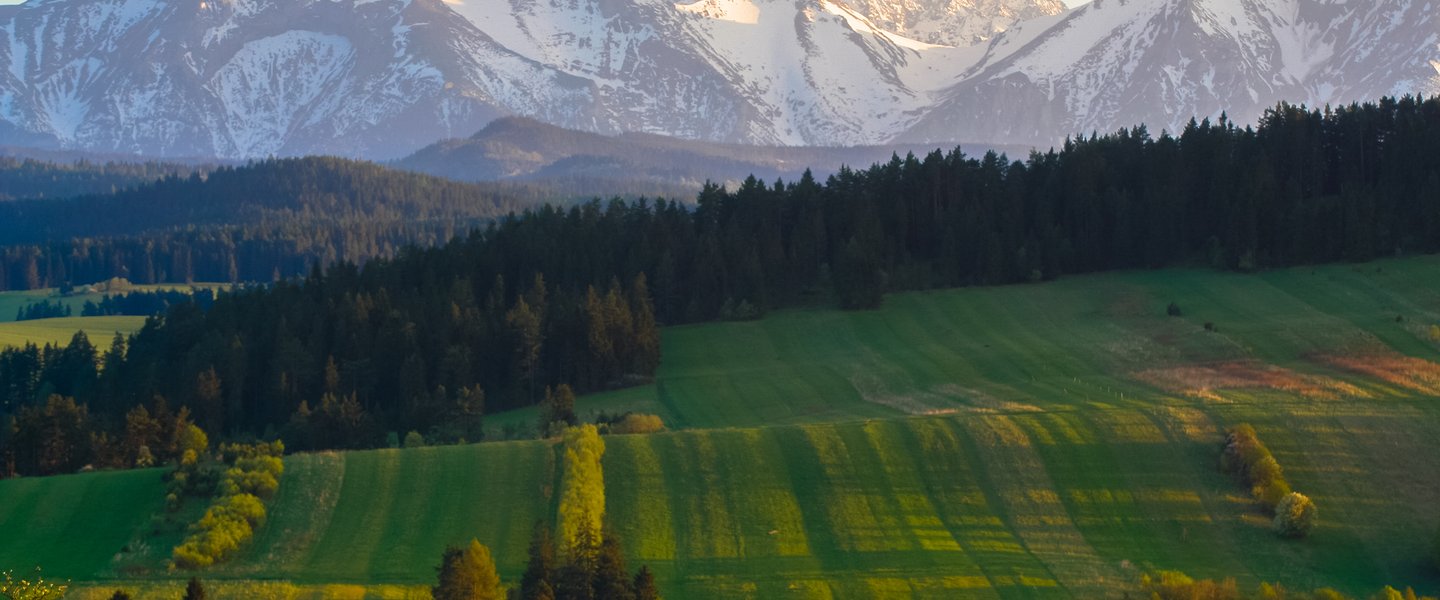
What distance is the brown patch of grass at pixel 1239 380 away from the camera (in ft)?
262

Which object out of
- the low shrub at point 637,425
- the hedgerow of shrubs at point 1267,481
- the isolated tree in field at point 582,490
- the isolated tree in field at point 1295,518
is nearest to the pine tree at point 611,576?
the isolated tree in field at point 582,490

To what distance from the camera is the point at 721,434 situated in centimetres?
7681

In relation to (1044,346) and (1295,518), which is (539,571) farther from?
(1044,346)

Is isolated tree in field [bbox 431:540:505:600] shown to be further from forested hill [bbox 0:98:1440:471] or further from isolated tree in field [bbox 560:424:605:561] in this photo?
forested hill [bbox 0:98:1440:471]

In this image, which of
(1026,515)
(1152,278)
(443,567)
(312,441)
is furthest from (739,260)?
(443,567)

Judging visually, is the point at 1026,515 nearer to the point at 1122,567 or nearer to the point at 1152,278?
the point at 1122,567

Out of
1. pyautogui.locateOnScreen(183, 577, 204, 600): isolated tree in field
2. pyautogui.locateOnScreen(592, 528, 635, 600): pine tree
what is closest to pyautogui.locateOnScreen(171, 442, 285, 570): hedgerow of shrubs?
pyautogui.locateOnScreen(183, 577, 204, 600): isolated tree in field

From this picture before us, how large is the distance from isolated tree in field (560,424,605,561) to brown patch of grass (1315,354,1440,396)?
3949 cm

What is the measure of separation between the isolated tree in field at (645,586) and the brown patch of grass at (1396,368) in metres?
41.8

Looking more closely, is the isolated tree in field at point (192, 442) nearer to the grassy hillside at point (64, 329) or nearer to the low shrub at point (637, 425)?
the low shrub at point (637, 425)

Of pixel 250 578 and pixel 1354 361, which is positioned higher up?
pixel 1354 361

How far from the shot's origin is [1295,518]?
6412cm

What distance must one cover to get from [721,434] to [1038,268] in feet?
161

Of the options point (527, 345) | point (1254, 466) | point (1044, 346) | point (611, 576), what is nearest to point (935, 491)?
point (1254, 466)
